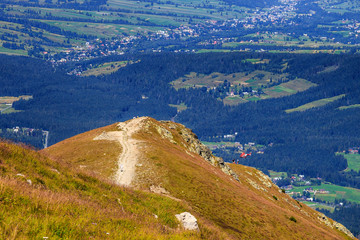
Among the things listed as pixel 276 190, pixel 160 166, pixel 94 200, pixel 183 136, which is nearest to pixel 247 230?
pixel 160 166

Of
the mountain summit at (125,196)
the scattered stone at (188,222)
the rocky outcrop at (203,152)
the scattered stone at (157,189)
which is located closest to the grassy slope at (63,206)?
the mountain summit at (125,196)

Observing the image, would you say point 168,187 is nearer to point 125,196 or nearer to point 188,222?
point 125,196

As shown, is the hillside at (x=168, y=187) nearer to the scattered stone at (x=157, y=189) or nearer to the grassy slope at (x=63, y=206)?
the scattered stone at (x=157, y=189)

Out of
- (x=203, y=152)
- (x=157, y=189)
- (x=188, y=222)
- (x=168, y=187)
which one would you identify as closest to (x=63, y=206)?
(x=188, y=222)

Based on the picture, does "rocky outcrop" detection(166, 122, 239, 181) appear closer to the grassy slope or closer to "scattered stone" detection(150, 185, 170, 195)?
"scattered stone" detection(150, 185, 170, 195)

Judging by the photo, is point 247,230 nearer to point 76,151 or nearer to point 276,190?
point 76,151
